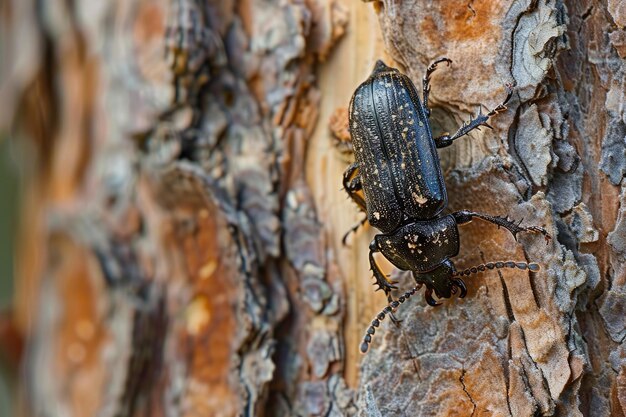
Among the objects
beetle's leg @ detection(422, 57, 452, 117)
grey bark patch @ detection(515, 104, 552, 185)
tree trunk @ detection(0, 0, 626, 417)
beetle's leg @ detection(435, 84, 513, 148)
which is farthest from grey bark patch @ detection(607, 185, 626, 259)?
beetle's leg @ detection(422, 57, 452, 117)

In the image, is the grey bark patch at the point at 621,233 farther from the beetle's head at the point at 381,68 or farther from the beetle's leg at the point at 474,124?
the beetle's head at the point at 381,68

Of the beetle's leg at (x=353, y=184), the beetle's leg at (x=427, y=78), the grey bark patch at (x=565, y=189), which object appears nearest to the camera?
the grey bark patch at (x=565, y=189)

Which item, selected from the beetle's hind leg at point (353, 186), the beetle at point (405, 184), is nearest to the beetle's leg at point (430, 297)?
the beetle at point (405, 184)

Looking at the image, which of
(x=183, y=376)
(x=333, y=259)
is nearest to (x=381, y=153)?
(x=333, y=259)

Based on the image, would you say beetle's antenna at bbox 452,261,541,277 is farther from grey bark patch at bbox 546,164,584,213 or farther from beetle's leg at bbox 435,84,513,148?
beetle's leg at bbox 435,84,513,148

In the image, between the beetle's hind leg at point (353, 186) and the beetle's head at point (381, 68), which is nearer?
the beetle's head at point (381, 68)
